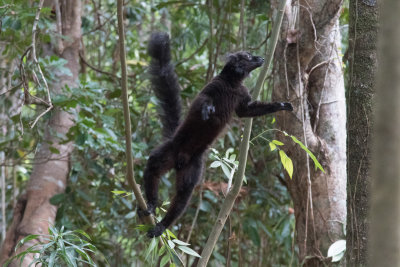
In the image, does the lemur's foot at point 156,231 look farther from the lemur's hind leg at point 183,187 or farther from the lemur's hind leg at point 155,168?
the lemur's hind leg at point 155,168

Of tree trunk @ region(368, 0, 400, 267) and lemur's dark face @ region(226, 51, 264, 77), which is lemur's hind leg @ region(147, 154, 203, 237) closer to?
lemur's dark face @ region(226, 51, 264, 77)

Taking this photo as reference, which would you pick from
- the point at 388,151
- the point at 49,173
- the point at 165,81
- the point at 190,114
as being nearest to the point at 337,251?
the point at 190,114

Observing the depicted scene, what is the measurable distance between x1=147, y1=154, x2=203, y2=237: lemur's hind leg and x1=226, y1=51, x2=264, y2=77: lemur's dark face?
2.57ft

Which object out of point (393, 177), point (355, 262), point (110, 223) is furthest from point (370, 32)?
point (110, 223)

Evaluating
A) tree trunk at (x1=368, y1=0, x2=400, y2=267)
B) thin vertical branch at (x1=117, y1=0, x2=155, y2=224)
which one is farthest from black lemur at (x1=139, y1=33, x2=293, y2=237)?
tree trunk at (x1=368, y1=0, x2=400, y2=267)

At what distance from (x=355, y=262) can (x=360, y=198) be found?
0.34 meters

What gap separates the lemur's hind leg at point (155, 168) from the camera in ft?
12.0

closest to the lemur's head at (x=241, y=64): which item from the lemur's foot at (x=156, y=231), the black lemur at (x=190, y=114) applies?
the black lemur at (x=190, y=114)

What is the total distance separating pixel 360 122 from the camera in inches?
105

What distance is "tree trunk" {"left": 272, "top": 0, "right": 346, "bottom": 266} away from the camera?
13.2 ft

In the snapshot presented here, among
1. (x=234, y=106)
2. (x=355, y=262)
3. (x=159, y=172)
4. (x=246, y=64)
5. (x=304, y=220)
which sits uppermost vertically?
(x=246, y=64)

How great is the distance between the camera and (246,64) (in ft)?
13.3

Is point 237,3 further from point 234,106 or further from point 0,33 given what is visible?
point 0,33

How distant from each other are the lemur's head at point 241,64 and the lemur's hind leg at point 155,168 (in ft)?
2.68
